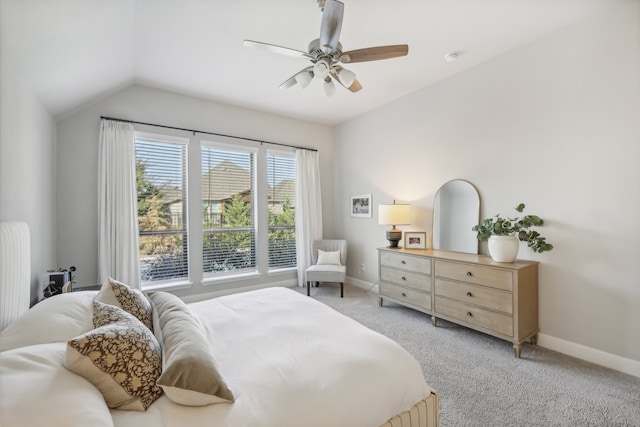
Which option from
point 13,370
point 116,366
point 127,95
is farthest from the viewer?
point 127,95

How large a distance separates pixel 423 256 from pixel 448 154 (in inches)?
54.0

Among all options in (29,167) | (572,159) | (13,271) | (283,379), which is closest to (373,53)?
(572,159)

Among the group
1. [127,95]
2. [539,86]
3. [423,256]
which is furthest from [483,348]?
[127,95]

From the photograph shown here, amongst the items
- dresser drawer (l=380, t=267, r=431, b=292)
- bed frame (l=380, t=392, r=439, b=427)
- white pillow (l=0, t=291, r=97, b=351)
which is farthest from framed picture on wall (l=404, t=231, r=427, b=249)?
white pillow (l=0, t=291, r=97, b=351)

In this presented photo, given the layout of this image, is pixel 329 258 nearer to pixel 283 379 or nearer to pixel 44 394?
pixel 283 379

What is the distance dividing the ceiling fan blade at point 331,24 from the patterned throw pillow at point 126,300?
205cm

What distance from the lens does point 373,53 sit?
6.84ft

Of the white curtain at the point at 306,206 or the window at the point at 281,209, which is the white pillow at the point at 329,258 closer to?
the white curtain at the point at 306,206

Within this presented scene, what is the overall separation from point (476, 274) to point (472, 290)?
175 mm

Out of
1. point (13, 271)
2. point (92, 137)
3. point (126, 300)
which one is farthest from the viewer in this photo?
point (92, 137)

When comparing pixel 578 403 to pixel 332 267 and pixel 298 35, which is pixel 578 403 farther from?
pixel 298 35

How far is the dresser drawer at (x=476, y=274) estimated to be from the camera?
252 cm

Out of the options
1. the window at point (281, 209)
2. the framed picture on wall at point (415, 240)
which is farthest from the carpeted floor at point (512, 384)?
the window at point (281, 209)

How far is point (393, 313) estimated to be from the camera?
3562 millimetres
